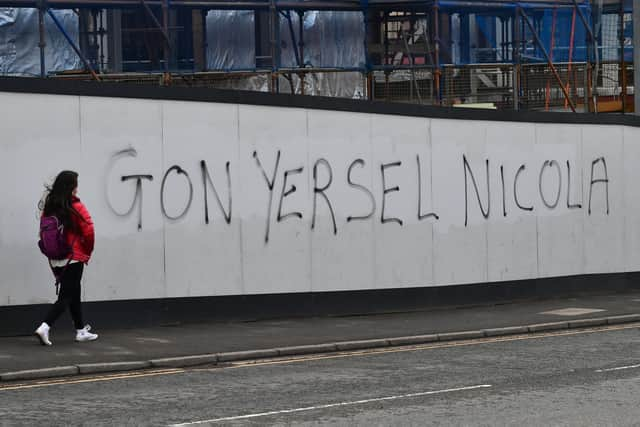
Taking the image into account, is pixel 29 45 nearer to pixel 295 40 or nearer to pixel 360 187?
pixel 295 40

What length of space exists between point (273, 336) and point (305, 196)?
2.86m

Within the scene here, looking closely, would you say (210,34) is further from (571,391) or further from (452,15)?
(571,391)

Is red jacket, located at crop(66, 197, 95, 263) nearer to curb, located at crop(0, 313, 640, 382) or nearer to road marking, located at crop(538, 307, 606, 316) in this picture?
curb, located at crop(0, 313, 640, 382)

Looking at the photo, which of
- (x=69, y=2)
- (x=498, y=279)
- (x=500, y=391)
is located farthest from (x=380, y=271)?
(x=69, y=2)

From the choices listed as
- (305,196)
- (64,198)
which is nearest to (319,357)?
(64,198)

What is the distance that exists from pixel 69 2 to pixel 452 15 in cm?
952

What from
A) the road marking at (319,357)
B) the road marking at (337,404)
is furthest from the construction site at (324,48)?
the road marking at (337,404)

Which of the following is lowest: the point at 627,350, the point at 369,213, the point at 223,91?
the point at 627,350

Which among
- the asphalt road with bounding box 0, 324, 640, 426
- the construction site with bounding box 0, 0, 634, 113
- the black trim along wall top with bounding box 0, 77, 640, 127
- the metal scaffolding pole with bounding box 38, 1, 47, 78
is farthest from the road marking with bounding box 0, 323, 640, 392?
the metal scaffolding pole with bounding box 38, 1, 47, 78

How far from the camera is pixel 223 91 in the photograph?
15812 millimetres

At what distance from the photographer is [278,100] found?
1642cm

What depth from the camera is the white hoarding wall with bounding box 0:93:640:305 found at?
14281 millimetres

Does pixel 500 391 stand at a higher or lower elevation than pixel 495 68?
lower

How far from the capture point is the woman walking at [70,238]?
13.1 meters
